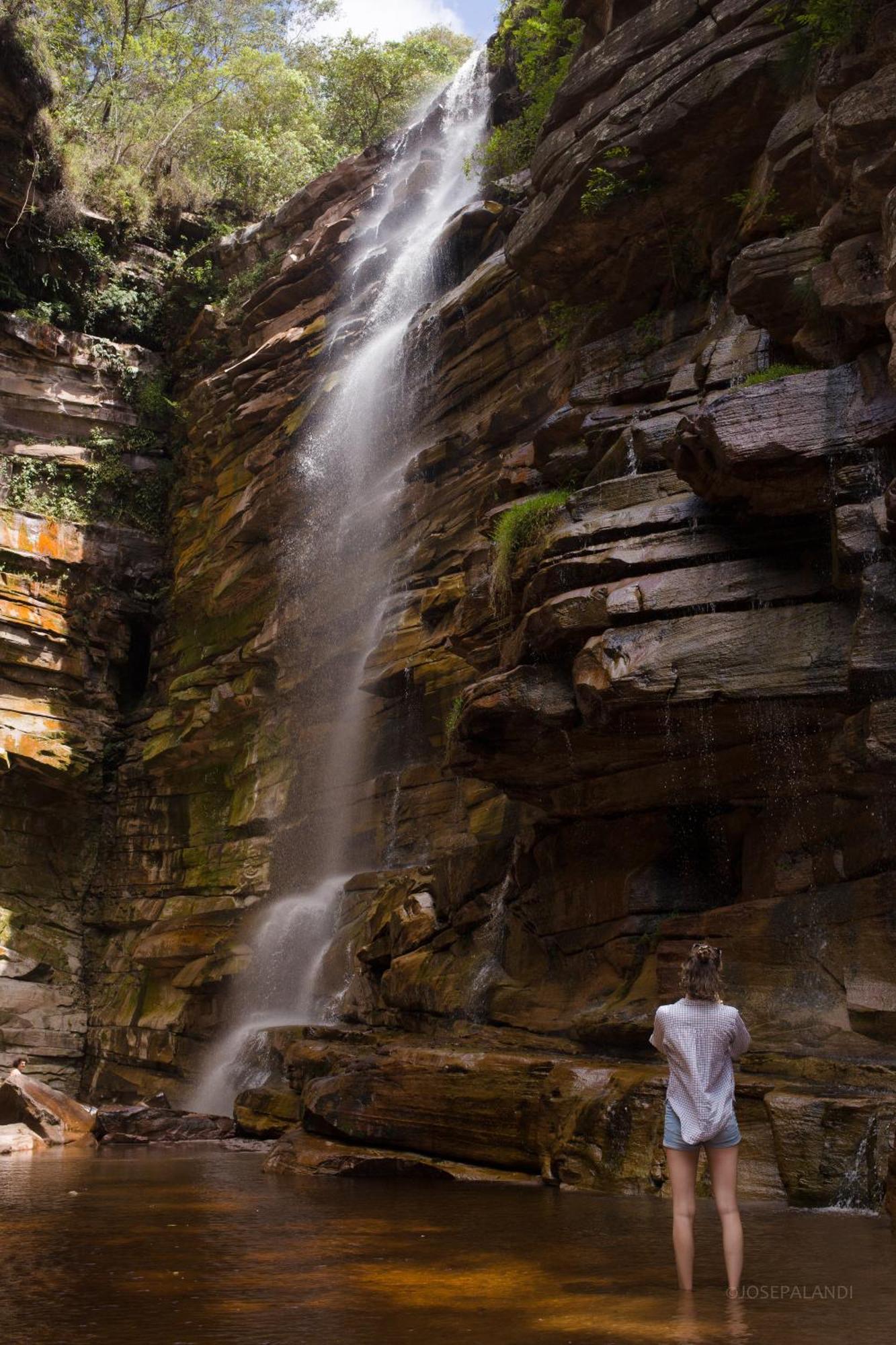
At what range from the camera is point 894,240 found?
10.3 meters

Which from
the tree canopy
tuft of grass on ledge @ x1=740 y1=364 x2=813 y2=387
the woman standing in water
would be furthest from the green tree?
the woman standing in water

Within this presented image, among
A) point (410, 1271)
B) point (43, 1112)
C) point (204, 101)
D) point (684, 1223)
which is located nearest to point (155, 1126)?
point (43, 1112)

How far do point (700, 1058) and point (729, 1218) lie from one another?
27.6 inches

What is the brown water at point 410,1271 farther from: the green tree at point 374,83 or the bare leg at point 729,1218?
the green tree at point 374,83

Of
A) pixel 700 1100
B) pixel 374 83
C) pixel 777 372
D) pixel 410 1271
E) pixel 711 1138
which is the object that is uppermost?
pixel 374 83

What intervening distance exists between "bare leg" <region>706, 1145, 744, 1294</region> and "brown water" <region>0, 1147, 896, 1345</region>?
0.43 feet

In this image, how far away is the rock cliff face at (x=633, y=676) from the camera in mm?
10844

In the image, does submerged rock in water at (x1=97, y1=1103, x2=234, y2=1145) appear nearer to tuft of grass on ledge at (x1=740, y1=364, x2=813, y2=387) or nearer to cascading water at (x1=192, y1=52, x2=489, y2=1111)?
cascading water at (x1=192, y1=52, x2=489, y2=1111)

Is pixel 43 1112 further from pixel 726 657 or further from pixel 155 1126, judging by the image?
pixel 726 657

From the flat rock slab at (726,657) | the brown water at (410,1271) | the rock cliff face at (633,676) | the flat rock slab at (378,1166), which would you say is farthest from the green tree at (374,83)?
the brown water at (410,1271)

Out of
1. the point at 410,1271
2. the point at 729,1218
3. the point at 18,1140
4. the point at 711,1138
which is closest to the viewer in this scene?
the point at 729,1218

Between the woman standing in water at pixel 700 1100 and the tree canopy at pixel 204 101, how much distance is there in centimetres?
3237

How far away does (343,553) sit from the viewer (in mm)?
24844

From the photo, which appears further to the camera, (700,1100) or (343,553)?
(343,553)
